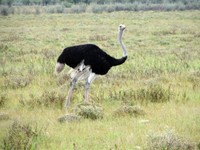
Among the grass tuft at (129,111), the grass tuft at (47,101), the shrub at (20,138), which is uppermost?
the shrub at (20,138)

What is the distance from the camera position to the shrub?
5762 mm

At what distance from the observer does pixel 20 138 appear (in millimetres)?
6090

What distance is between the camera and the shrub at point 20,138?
5762 mm

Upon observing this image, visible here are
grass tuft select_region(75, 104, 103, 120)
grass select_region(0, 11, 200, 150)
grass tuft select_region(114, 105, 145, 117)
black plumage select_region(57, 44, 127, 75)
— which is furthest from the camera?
black plumage select_region(57, 44, 127, 75)

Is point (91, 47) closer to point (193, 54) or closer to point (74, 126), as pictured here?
point (74, 126)

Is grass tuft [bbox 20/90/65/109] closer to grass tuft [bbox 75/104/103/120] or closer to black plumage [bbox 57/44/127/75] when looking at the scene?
black plumage [bbox 57/44/127/75]

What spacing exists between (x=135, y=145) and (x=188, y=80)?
608cm

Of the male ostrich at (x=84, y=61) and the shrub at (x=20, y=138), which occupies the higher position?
the male ostrich at (x=84, y=61)

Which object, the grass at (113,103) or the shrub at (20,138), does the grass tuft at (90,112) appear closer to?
the grass at (113,103)

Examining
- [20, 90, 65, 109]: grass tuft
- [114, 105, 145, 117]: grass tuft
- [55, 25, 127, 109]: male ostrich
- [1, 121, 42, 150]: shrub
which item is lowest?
[20, 90, 65, 109]: grass tuft

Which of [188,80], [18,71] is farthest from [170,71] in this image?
[18,71]

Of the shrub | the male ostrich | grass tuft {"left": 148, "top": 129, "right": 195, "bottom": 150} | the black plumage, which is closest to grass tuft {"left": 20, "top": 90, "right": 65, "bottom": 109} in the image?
the male ostrich

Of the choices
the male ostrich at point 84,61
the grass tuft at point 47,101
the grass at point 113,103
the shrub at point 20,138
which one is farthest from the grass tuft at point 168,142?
the grass tuft at point 47,101

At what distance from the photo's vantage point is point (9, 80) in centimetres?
1212
